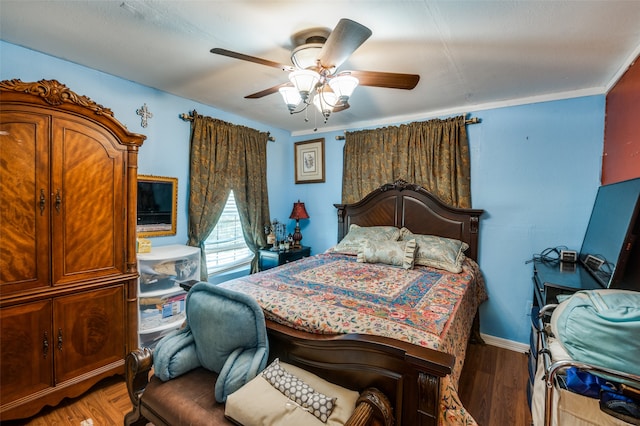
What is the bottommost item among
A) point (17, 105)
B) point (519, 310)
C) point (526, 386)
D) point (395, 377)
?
point (526, 386)

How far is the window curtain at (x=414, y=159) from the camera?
305 cm

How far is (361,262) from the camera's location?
2.88 metres

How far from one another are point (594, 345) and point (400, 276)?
1.41 m

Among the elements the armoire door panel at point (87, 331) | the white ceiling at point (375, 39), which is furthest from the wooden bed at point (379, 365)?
the white ceiling at point (375, 39)

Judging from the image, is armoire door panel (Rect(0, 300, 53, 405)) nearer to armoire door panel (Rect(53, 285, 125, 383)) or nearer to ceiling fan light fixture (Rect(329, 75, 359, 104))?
armoire door panel (Rect(53, 285, 125, 383))

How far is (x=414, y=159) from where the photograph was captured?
10.8ft

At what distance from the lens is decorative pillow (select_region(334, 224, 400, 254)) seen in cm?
315

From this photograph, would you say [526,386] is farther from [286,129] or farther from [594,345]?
[286,129]

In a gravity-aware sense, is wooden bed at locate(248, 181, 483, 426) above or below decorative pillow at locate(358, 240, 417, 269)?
below

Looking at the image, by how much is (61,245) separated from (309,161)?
9.76ft

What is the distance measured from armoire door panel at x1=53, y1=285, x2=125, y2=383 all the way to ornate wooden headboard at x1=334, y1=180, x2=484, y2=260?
257 cm

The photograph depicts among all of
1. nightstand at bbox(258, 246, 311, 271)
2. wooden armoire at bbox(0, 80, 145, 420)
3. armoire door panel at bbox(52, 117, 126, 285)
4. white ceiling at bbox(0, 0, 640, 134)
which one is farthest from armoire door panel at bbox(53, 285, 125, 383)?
white ceiling at bbox(0, 0, 640, 134)

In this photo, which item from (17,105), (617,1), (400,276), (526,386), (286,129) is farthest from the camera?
(286,129)

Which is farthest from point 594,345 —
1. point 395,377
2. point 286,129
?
point 286,129
